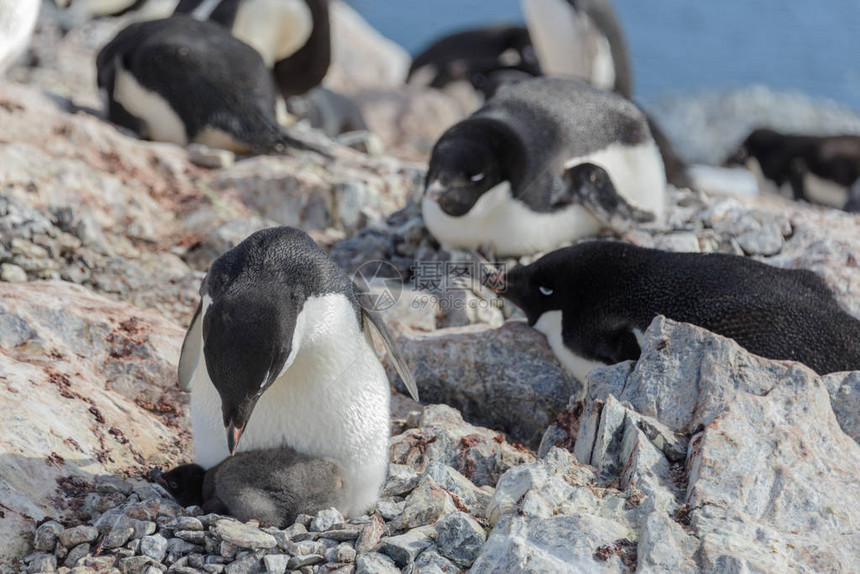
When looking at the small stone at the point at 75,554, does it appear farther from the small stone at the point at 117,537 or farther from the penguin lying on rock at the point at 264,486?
the penguin lying on rock at the point at 264,486

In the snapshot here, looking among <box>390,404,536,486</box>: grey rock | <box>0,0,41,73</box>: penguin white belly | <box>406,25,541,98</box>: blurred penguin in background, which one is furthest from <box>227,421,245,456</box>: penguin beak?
<box>406,25,541,98</box>: blurred penguin in background

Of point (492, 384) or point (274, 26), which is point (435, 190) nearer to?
point (492, 384)

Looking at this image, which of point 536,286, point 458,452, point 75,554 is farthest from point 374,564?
point 536,286

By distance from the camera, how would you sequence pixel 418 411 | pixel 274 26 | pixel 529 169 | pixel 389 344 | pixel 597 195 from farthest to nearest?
pixel 274 26 < pixel 597 195 < pixel 529 169 < pixel 418 411 < pixel 389 344

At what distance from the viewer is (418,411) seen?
405cm

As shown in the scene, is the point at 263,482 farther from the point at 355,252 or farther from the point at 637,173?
the point at 637,173

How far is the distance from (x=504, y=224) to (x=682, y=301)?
4.58ft

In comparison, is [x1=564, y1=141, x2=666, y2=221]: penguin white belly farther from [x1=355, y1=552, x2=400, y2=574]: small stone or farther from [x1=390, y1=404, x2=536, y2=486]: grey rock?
[x1=355, y1=552, x2=400, y2=574]: small stone

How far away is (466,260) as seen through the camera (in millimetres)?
5281

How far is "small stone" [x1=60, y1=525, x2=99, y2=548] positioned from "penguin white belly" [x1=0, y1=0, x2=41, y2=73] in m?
3.66

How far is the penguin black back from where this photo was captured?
3.87m

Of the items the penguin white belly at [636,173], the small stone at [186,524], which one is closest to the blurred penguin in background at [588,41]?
the penguin white belly at [636,173]

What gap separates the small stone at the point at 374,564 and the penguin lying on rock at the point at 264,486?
1.12 ft

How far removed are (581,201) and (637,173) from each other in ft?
1.80
